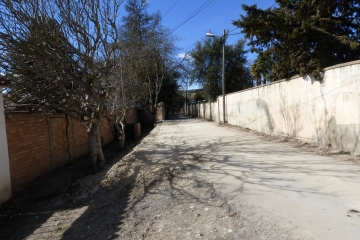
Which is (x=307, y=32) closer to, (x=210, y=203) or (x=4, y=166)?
(x=210, y=203)

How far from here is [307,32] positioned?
848 cm

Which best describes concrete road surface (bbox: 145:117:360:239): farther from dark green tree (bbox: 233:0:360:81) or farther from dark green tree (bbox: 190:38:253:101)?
dark green tree (bbox: 190:38:253:101)

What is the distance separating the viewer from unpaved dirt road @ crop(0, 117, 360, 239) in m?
3.31

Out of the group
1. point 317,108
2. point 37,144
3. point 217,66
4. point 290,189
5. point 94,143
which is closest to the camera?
point 290,189

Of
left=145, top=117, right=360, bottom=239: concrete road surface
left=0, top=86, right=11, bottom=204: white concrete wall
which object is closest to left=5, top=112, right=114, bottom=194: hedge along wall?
left=0, top=86, right=11, bottom=204: white concrete wall

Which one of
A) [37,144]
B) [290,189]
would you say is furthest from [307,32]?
[37,144]

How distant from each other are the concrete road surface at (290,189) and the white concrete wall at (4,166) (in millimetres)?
3491

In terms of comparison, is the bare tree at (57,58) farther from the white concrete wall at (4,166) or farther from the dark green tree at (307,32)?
the dark green tree at (307,32)

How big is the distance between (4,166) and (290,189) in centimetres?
532

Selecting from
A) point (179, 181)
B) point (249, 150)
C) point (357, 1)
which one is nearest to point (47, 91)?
point (179, 181)

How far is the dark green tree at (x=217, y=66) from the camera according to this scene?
101 ft

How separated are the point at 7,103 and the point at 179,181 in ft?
16.8

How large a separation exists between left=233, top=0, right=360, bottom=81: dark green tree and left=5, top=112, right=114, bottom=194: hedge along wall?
6.97 m

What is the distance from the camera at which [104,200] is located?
5.07 m
